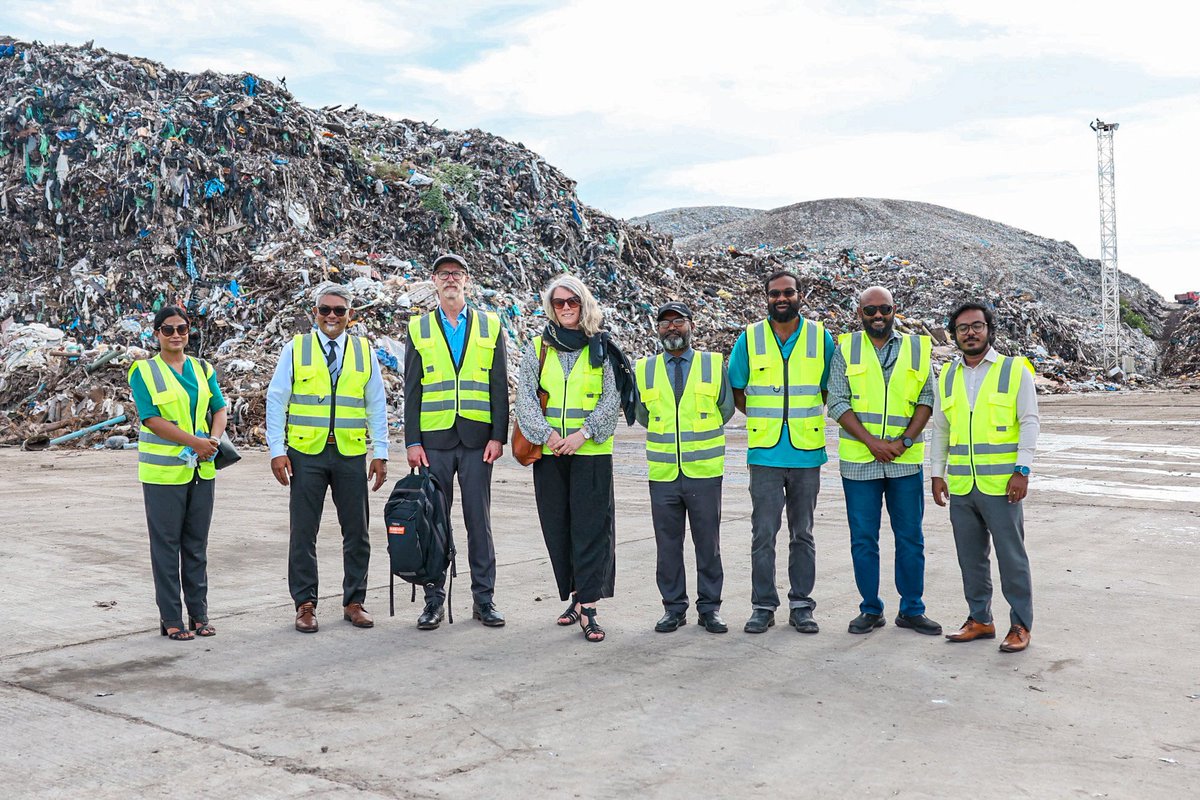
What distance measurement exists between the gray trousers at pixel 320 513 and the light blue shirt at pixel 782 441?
6.85 feet

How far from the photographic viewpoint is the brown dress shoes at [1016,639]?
16.8 feet

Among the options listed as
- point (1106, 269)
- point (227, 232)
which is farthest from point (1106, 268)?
point (227, 232)

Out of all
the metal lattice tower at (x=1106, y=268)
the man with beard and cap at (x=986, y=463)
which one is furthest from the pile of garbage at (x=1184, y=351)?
the man with beard and cap at (x=986, y=463)

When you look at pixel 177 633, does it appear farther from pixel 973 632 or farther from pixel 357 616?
pixel 973 632

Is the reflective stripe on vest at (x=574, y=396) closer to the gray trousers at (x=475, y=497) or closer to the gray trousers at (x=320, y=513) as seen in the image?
the gray trousers at (x=475, y=497)

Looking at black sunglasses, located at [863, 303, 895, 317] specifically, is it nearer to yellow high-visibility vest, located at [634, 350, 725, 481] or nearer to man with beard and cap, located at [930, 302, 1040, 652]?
man with beard and cap, located at [930, 302, 1040, 652]

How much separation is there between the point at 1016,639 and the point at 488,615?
2.65m

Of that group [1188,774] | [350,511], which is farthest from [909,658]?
[350,511]

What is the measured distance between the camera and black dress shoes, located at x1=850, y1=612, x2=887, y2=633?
5.53 metres

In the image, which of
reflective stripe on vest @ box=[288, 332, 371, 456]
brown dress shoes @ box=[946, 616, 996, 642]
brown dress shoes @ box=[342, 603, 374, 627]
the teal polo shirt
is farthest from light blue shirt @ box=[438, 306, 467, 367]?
brown dress shoes @ box=[946, 616, 996, 642]

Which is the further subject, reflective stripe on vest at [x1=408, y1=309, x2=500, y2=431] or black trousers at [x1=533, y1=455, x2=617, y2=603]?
reflective stripe on vest at [x1=408, y1=309, x2=500, y2=431]

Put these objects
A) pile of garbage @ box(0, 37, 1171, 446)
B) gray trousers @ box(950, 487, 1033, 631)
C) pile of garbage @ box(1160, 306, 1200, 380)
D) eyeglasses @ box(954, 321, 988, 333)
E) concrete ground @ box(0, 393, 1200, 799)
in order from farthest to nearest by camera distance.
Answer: pile of garbage @ box(1160, 306, 1200, 380) < pile of garbage @ box(0, 37, 1171, 446) < eyeglasses @ box(954, 321, 988, 333) < gray trousers @ box(950, 487, 1033, 631) < concrete ground @ box(0, 393, 1200, 799)

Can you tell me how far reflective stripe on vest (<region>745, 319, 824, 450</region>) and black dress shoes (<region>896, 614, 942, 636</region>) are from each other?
3.26 feet

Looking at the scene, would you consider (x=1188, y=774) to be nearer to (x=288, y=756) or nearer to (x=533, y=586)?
(x=288, y=756)
